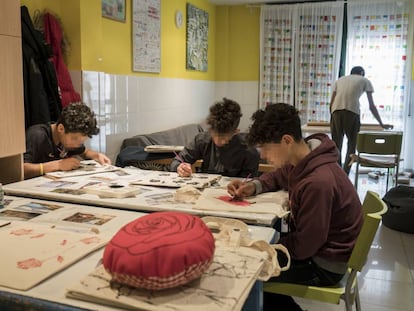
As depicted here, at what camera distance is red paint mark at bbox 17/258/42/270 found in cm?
123

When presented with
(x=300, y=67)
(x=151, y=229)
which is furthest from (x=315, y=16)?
(x=151, y=229)

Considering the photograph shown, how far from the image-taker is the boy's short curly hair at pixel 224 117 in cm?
269

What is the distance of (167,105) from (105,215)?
12.0ft

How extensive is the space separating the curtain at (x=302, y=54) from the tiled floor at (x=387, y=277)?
3110mm

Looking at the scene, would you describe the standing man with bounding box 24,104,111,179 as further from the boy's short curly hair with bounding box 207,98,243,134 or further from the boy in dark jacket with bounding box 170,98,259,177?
the boy's short curly hair with bounding box 207,98,243,134

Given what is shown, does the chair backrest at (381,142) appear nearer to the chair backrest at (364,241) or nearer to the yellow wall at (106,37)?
the yellow wall at (106,37)

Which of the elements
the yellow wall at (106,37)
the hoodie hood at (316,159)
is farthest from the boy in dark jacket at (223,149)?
the yellow wall at (106,37)

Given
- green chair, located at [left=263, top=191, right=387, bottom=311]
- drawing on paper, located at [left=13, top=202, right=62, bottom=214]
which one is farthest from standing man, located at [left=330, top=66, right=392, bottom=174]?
drawing on paper, located at [left=13, top=202, right=62, bottom=214]

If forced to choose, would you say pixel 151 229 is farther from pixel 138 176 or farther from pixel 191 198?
pixel 138 176

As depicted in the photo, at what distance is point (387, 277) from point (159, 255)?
7.82 ft

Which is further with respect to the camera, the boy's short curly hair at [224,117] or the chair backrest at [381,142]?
the chair backrest at [381,142]

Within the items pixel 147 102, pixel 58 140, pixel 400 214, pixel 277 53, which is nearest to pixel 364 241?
pixel 58 140

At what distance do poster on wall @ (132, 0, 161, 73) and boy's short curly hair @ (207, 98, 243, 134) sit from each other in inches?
81.6

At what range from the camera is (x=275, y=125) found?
189cm
